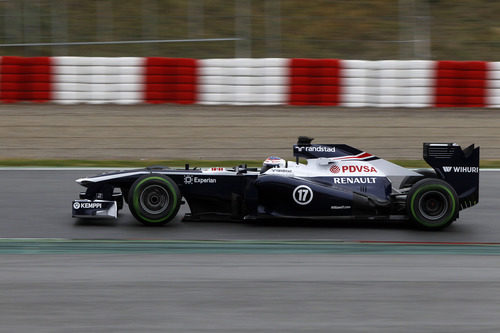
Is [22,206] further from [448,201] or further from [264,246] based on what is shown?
[448,201]

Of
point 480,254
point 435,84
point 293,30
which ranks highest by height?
point 293,30

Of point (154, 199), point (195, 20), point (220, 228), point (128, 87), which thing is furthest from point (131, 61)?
point (220, 228)

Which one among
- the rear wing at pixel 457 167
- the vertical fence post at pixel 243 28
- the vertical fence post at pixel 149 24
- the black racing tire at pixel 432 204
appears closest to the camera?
the black racing tire at pixel 432 204

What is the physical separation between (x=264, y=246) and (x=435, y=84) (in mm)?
10218

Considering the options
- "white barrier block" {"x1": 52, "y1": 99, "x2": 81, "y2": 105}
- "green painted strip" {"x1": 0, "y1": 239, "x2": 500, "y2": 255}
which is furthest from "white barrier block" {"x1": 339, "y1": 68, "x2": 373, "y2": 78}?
"green painted strip" {"x1": 0, "y1": 239, "x2": 500, "y2": 255}

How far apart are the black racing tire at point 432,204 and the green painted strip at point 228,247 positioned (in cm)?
52

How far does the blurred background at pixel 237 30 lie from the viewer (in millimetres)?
18359

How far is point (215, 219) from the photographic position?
7.99m

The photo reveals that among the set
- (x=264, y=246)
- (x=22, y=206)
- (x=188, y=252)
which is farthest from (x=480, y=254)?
(x=22, y=206)

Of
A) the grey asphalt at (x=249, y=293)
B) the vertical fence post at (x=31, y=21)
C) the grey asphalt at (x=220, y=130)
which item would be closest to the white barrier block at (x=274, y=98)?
the grey asphalt at (x=220, y=130)

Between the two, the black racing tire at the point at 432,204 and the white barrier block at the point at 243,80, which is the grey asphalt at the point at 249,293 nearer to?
the black racing tire at the point at 432,204

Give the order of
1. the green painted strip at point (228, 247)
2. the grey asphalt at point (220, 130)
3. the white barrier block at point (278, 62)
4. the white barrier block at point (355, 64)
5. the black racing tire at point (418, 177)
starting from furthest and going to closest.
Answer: the white barrier block at point (355, 64), the white barrier block at point (278, 62), the grey asphalt at point (220, 130), the black racing tire at point (418, 177), the green painted strip at point (228, 247)

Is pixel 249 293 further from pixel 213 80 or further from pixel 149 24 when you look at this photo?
pixel 149 24

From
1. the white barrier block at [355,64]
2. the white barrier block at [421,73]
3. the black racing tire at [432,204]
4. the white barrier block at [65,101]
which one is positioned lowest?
the black racing tire at [432,204]
